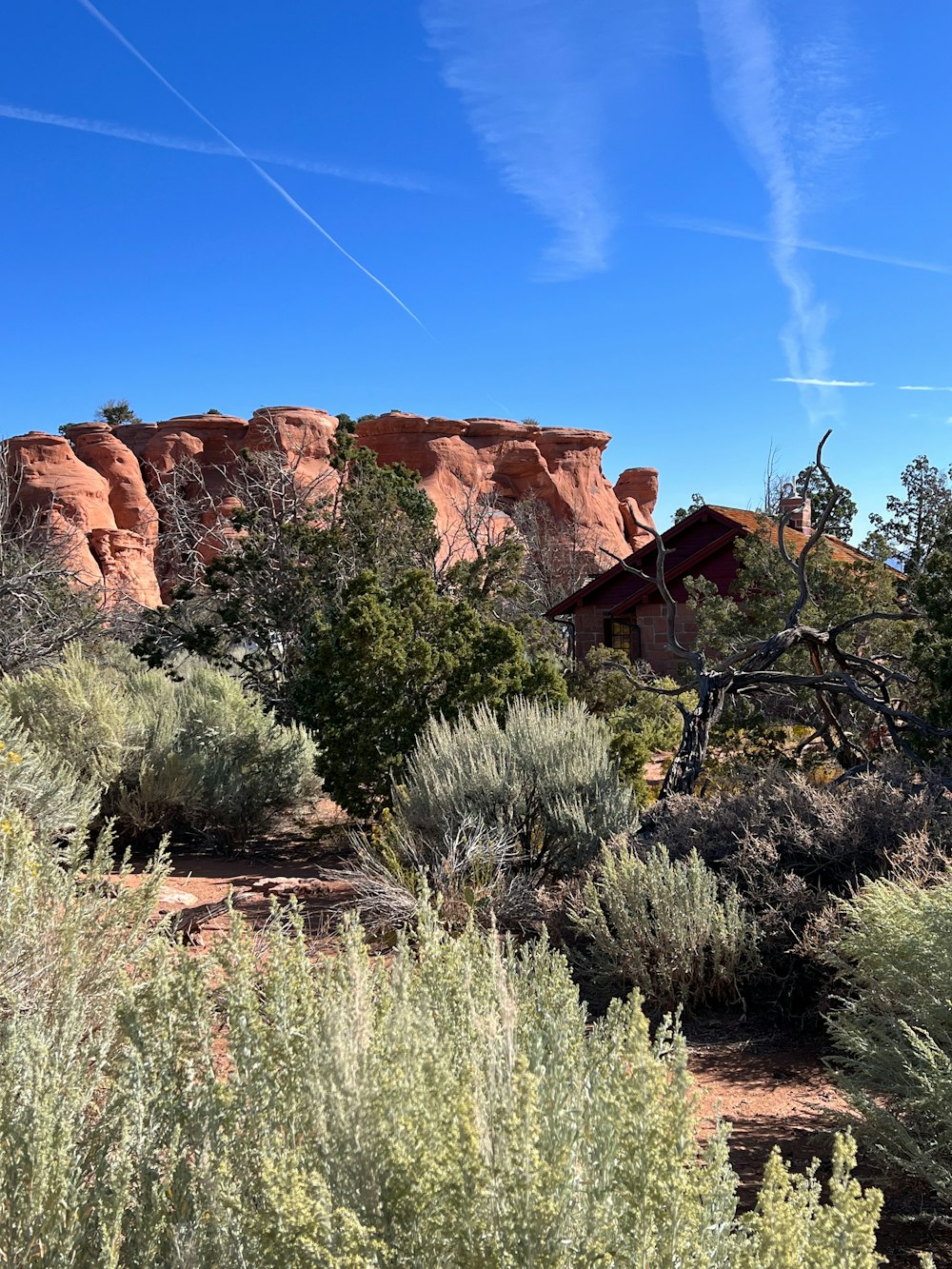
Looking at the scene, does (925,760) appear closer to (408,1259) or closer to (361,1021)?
(361,1021)

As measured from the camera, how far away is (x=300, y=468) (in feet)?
155

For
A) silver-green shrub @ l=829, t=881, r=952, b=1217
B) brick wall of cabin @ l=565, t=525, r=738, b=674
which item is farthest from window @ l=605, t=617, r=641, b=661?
silver-green shrub @ l=829, t=881, r=952, b=1217

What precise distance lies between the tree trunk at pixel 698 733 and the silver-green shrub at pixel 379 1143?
4.26 metres

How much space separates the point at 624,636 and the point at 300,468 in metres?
26.7

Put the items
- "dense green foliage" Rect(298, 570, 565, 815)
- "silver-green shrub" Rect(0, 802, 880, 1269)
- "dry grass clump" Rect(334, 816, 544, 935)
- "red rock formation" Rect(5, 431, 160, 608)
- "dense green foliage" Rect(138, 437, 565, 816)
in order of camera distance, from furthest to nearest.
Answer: "red rock formation" Rect(5, 431, 160, 608) < "dense green foliage" Rect(138, 437, 565, 816) < "dense green foliage" Rect(298, 570, 565, 815) < "dry grass clump" Rect(334, 816, 544, 935) < "silver-green shrub" Rect(0, 802, 880, 1269)

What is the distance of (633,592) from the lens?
24.3 m

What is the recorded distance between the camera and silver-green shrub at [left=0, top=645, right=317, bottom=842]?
8.84 m

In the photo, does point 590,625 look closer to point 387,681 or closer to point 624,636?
point 624,636

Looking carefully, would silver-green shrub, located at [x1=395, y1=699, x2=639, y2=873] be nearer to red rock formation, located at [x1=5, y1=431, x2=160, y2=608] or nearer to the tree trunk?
the tree trunk

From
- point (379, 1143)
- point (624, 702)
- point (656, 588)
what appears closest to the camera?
point (379, 1143)

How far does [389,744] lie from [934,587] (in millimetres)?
4519

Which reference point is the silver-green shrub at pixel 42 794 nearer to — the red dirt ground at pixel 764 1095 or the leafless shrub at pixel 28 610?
the red dirt ground at pixel 764 1095

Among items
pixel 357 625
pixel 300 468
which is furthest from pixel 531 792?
pixel 300 468

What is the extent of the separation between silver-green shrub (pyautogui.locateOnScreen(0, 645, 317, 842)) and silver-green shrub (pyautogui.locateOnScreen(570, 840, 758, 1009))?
15.8 feet
